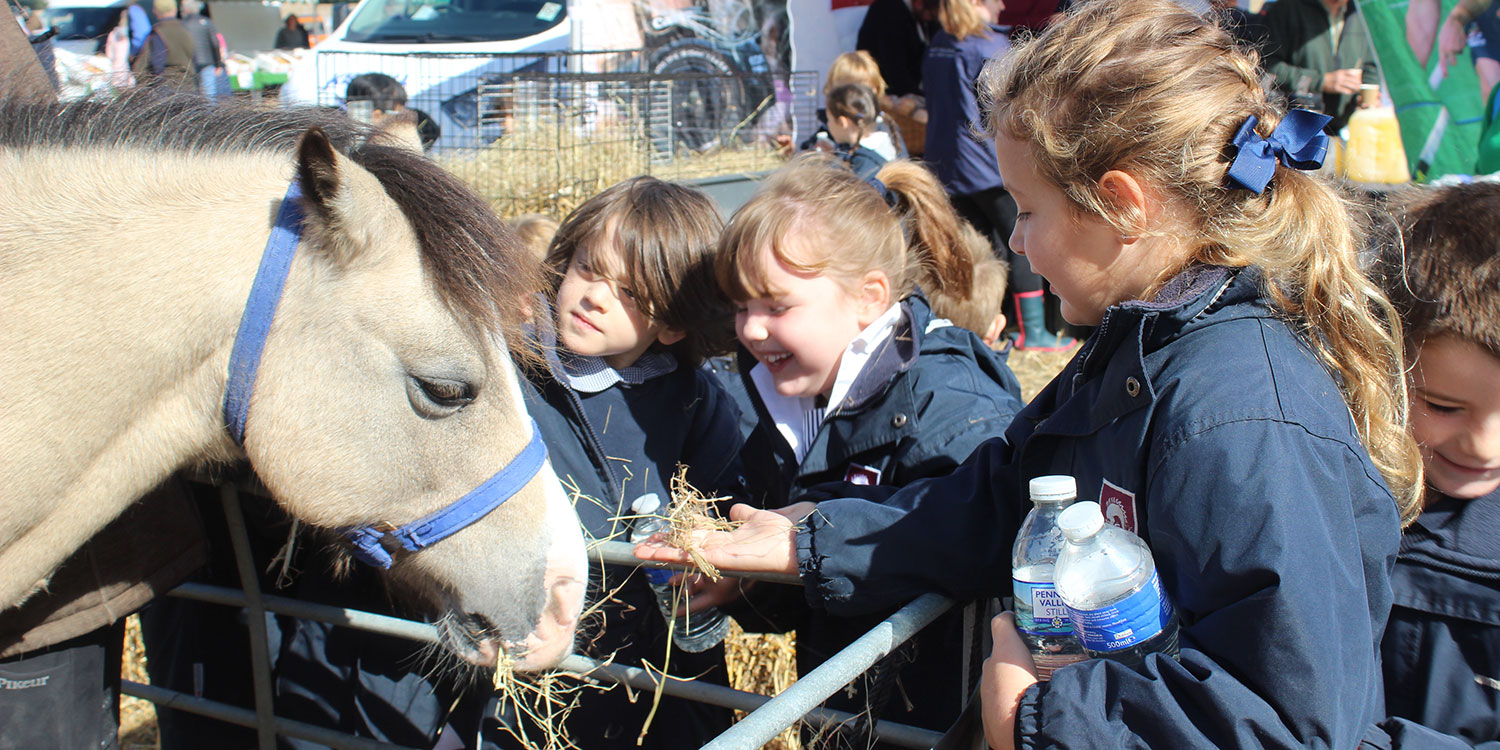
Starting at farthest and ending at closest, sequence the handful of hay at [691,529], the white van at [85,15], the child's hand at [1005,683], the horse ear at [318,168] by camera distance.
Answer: the white van at [85,15] < the handful of hay at [691,529] < the horse ear at [318,168] < the child's hand at [1005,683]

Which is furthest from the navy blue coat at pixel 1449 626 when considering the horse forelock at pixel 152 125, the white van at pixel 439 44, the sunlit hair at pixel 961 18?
the white van at pixel 439 44

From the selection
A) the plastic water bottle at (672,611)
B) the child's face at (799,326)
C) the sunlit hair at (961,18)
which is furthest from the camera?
the sunlit hair at (961,18)

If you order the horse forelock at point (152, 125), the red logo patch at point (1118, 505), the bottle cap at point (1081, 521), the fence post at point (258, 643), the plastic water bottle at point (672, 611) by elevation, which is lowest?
the fence post at point (258, 643)

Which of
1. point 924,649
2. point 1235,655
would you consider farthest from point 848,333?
point 1235,655

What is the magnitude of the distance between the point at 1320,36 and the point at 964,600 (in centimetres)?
651

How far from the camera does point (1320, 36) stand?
6.43 m

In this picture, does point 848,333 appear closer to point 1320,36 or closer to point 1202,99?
point 1202,99

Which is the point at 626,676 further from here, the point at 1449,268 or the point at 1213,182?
the point at 1449,268

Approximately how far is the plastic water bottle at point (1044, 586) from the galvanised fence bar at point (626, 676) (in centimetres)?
25

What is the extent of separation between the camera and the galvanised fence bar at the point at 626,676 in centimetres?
122

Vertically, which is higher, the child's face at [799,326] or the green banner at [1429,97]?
the green banner at [1429,97]

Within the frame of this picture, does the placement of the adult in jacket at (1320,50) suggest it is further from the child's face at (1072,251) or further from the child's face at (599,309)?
the child's face at (1072,251)

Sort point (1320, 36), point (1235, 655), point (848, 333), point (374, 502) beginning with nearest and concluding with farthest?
point (1235, 655) → point (374, 502) → point (848, 333) → point (1320, 36)

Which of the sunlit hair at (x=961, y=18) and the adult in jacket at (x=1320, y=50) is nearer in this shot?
the sunlit hair at (x=961, y=18)
